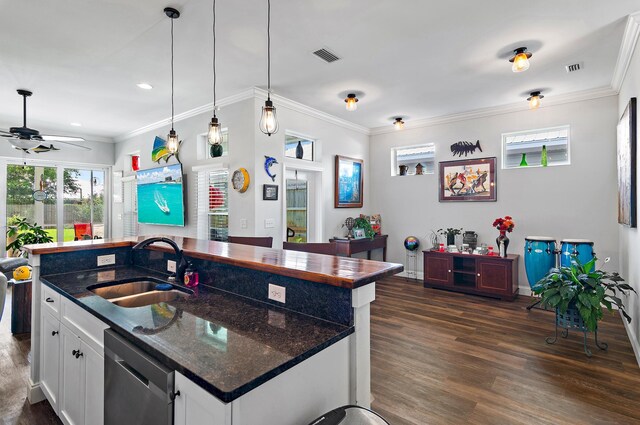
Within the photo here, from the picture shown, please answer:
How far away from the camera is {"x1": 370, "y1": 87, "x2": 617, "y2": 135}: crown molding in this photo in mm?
4434

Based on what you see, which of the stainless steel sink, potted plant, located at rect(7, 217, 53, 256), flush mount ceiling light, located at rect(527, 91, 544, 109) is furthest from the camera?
potted plant, located at rect(7, 217, 53, 256)

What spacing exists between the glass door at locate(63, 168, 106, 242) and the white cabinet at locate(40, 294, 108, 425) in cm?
572

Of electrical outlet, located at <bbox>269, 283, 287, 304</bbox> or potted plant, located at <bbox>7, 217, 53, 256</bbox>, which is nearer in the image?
electrical outlet, located at <bbox>269, 283, 287, 304</bbox>

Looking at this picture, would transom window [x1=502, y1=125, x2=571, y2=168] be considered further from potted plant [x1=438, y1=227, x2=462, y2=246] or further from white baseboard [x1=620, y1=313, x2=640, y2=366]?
white baseboard [x1=620, y1=313, x2=640, y2=366]

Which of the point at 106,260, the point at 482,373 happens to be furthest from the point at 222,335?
the point at 482,373

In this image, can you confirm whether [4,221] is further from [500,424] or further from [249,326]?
[500,424]

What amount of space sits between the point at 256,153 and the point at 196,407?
3690 mm

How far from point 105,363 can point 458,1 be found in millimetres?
3206

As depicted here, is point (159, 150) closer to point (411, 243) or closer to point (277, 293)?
point (411, 243)

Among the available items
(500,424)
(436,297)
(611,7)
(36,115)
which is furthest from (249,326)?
(36,115)

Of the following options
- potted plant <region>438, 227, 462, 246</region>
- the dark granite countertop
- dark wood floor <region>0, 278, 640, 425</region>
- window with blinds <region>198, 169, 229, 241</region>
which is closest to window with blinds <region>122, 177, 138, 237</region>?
window with blinds <region>198, 169, 229, 241</region>

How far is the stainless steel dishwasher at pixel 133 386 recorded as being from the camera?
1.13 meters

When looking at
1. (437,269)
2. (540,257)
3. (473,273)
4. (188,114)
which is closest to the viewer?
(540,257)

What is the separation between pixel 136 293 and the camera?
2254 mm
